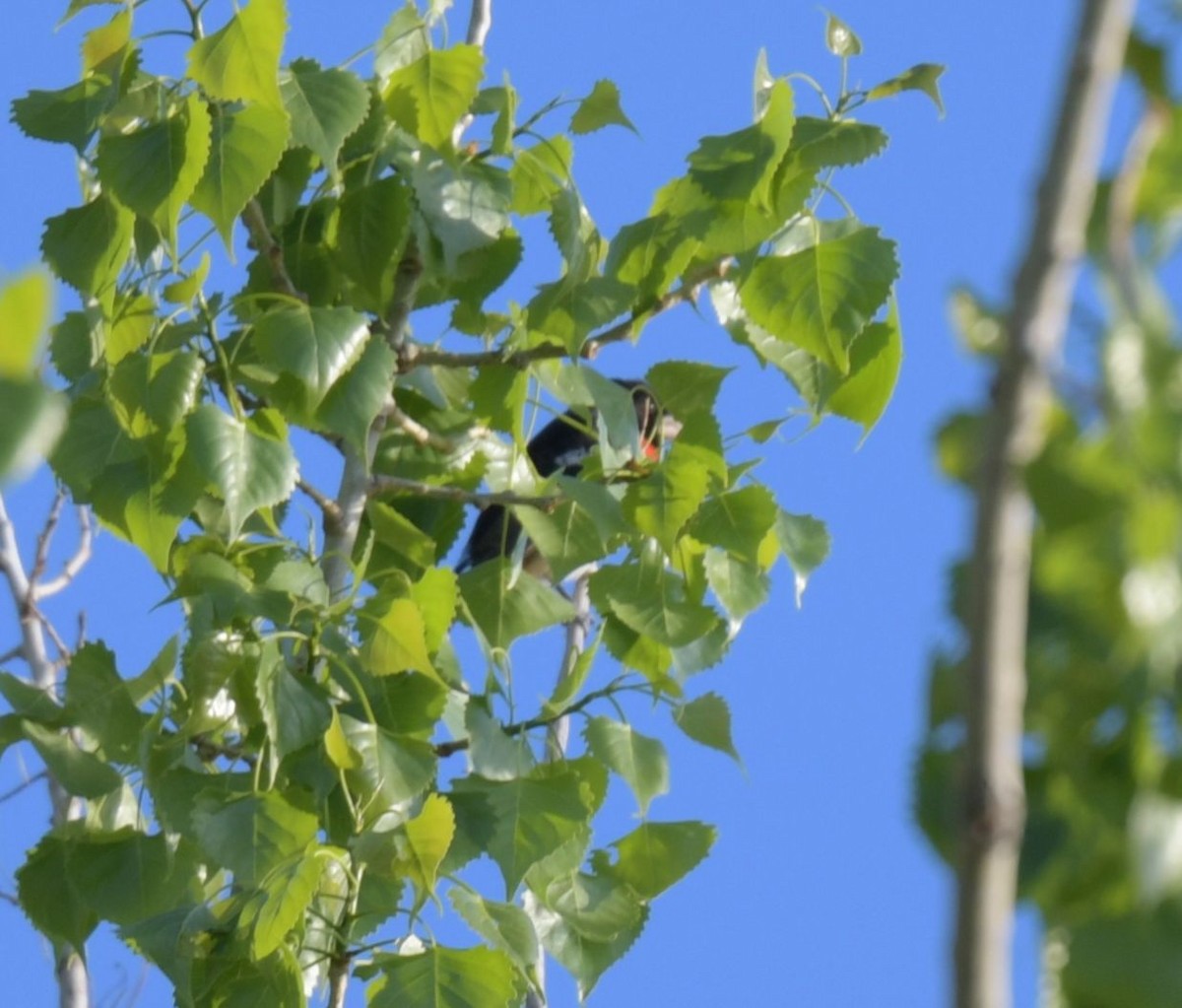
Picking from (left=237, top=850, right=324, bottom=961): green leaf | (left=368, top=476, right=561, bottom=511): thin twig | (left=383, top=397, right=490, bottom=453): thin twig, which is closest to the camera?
(left=237, top=850, right=324, bottom=961): green leaf

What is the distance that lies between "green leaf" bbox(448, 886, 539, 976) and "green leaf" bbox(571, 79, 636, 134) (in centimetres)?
70

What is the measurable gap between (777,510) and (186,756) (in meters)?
0.54

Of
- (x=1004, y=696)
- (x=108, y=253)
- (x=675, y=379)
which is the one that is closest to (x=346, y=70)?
(x=108, y=253)

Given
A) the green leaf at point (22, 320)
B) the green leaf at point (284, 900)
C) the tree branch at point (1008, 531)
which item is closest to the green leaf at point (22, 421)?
the green leaf at point (22, 320)

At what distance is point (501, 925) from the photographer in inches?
66.7

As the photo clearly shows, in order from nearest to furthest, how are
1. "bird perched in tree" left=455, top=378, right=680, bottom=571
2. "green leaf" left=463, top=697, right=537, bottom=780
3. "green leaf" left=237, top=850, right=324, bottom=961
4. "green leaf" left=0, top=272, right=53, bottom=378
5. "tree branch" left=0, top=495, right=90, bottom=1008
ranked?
"green leaf" left=0, top=272, right=53, bottom=378
"green leaf" left=237, top=850, right=324, bottom=961
"green leaf" left=463, top=697, right=537, bottom=780
"tree branch" left=0, top=495, right=90, bottom=1008
"bird perched in tree" left=455, top=378, right=680, bottom=571

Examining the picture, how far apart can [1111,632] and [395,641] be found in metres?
1.19

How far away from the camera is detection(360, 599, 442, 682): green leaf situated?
1600 millimetres

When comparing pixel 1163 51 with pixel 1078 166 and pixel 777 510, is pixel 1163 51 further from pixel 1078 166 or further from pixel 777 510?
pixel 777 510

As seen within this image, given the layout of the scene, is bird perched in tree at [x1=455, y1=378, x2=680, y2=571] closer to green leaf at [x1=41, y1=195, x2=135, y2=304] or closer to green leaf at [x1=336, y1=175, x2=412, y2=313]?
green leaf at [x1=336, y1=175, x2=412, y2=313]

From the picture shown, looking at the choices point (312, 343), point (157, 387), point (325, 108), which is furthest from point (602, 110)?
point (157, 387)

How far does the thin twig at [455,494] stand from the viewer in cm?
181

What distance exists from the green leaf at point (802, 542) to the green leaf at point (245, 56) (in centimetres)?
57

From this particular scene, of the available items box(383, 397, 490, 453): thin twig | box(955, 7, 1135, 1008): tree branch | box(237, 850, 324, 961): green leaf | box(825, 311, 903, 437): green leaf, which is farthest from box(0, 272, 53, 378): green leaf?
box(383, 397, 490, 453): thin twig
